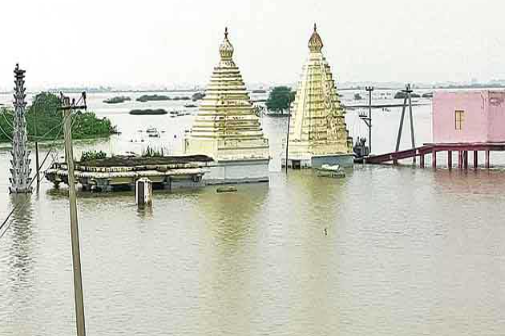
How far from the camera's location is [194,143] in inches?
873

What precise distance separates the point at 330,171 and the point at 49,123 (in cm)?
1932

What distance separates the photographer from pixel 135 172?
20.0 metres

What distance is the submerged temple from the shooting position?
2534 cm

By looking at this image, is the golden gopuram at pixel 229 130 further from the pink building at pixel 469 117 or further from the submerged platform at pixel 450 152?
the pink building at pixel 469 117

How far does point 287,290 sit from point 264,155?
36.4 feet

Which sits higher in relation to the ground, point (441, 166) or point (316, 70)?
point (316, 70)

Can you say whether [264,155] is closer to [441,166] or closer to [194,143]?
[194,143]

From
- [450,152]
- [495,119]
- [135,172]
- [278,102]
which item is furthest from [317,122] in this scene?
[278,102]

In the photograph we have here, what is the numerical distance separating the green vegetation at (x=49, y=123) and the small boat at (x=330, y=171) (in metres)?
13.6

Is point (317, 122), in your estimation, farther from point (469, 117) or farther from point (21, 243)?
point (21, 243)

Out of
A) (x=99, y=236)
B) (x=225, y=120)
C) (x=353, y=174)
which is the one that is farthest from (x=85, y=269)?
(x=353, y=174)

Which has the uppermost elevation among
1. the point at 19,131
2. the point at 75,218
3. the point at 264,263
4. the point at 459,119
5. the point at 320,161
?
the point at 19,131

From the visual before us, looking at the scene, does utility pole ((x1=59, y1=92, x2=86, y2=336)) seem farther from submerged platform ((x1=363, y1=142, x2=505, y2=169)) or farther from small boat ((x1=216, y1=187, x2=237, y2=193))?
submerged platform ((x1=363, y1=142, x2=505, y2=169))

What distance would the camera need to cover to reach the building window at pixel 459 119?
84.3 ft
